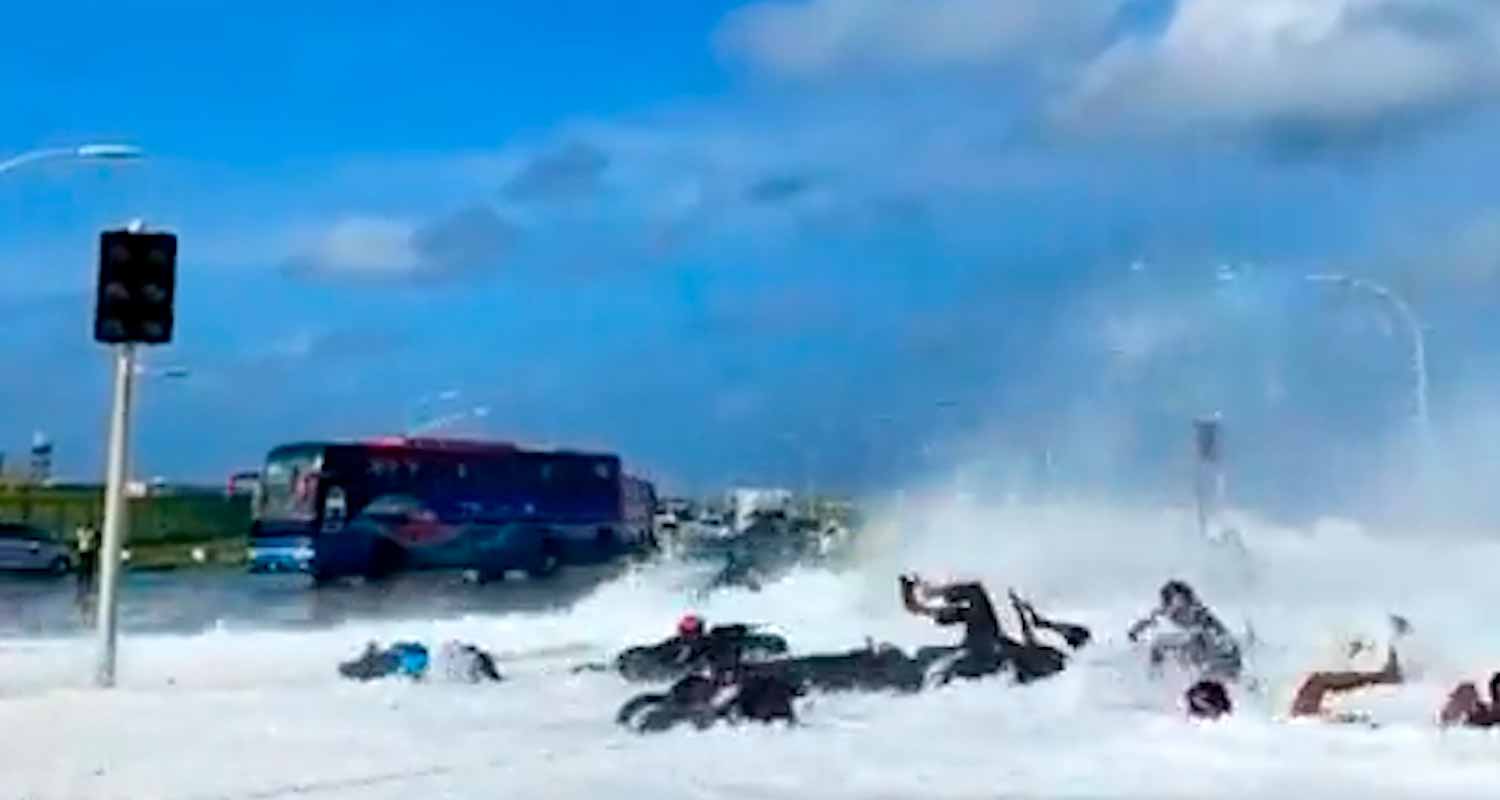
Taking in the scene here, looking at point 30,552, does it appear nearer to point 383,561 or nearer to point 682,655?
point 383,561

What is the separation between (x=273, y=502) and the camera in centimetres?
5578

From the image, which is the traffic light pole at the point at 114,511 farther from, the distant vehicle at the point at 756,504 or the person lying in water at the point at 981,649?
the distant vehicle at the point at 756,504

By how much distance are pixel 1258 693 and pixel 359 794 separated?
1221 centimetres

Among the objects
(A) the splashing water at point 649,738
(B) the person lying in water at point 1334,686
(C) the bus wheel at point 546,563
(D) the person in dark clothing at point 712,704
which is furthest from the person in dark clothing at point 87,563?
(B) the person lying in water at point 1334,686

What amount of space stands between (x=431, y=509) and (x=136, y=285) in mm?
36538

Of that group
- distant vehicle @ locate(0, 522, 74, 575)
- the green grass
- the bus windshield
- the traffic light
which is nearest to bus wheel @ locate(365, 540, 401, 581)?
the bus windshield

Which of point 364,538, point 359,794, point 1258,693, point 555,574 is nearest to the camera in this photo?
point 359,794

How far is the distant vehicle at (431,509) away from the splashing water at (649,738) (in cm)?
1824

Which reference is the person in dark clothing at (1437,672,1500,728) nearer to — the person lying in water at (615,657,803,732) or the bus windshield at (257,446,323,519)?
the person lying in water at (615,657,803,732)

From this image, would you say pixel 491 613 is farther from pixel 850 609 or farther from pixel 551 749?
pixel 551 749

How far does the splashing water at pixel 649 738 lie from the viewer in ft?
52.6

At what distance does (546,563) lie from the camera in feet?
202

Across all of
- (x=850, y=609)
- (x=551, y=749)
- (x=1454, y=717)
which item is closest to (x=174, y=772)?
(x=551, y=749)

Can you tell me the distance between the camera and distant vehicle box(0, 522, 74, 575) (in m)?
57.7
